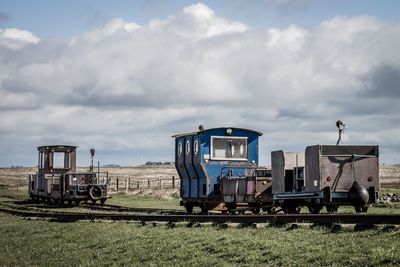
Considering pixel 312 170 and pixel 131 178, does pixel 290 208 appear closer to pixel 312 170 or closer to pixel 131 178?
pixel 312 170

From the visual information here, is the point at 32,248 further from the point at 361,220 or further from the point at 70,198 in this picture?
the point at 70,198

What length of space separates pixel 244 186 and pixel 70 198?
1644 cm

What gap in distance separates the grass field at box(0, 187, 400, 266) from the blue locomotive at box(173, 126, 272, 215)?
5.25 metres

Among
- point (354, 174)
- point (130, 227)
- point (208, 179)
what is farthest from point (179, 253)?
point (208, 179)

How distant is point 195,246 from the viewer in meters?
14.4

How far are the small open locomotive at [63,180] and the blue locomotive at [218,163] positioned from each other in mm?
11686

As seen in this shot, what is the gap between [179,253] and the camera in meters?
14.0

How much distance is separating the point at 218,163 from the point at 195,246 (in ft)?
38.0

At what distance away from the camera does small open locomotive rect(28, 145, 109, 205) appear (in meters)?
37.7

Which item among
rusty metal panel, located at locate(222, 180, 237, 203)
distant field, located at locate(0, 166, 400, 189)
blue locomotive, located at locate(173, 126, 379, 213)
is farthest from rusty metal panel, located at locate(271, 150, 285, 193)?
distant field, located at locate(0, 166, 400, 189)

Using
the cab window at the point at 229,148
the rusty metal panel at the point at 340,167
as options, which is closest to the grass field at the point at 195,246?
the rusty metal panel at the point at 340,167

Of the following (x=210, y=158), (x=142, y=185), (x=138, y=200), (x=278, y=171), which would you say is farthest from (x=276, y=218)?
(x=142, y=185)

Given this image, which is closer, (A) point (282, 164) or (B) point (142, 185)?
(A) point (282, 164)

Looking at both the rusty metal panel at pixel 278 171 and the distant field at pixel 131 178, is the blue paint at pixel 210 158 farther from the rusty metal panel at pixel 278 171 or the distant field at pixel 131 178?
the distant field at pixel 131 178
